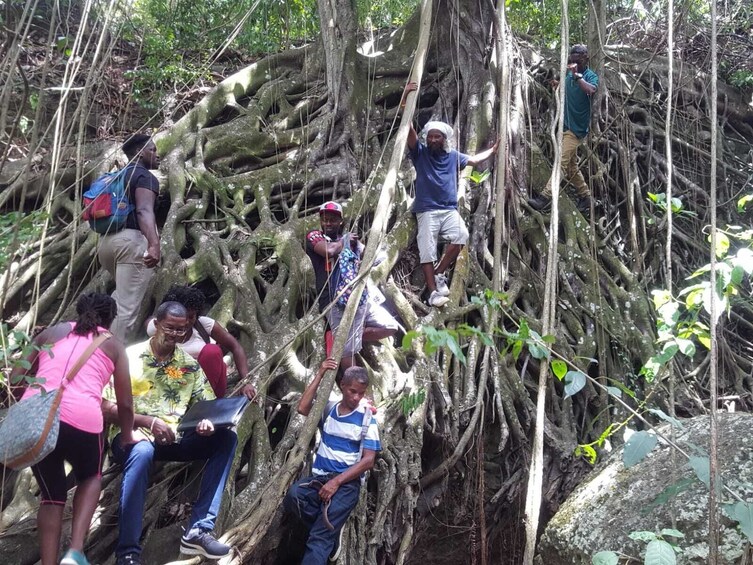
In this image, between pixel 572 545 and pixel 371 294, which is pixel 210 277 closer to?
pixel 371 294

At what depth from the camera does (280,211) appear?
662 cm

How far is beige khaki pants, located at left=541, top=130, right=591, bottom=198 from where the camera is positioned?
690 centimetres

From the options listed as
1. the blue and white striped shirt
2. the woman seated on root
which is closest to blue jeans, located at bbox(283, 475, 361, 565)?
the blue and white striped shirt

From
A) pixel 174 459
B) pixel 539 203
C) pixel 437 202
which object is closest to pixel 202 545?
pixel 174 459

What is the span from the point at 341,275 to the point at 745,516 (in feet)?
9.81

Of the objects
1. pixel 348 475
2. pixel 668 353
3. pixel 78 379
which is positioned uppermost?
pixel 668 353

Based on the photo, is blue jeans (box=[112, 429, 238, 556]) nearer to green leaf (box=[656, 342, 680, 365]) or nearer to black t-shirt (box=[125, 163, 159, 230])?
black t-shirt (box=[125, 163, 159, 230])

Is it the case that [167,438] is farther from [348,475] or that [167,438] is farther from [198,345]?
[348,475]

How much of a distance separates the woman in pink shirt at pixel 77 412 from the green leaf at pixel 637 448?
240 cm

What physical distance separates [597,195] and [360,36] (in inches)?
120

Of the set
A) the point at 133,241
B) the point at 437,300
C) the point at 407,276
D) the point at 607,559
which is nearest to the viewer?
the point at 607,559

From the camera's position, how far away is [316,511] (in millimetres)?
4297

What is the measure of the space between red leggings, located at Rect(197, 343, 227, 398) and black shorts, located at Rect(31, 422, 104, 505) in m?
0.80

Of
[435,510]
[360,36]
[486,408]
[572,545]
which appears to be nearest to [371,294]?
[486,408]
